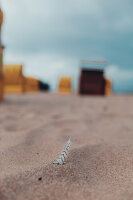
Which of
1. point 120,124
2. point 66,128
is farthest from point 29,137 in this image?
point 120,124

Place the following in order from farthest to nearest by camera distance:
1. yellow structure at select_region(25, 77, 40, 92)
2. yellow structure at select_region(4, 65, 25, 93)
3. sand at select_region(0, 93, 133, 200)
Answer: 1. yellow structure at select_region(25, 77, 40, 92)
2. yellow structure at select_region(4, 65, 25, 93)
3. sand at select_region(0, 93, 133, 200)

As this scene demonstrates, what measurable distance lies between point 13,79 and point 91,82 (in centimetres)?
228

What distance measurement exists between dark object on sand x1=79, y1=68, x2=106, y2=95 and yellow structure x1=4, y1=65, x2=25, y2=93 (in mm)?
1792

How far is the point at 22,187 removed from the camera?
0.73m

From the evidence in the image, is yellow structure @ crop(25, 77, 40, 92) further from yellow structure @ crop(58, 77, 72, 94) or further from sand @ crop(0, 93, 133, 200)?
sand @ crop(0, 93, 133, 200)

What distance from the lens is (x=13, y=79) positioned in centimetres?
711

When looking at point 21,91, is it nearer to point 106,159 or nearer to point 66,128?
point 66,128

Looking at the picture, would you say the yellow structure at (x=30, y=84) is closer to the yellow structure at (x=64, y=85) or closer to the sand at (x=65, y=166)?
the yellow structure at (x=64, y=85)

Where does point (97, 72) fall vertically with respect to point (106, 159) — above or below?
above

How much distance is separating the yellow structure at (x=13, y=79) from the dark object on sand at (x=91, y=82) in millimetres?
1792

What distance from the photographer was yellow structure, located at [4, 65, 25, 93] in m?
7.05

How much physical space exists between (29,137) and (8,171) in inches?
19.9

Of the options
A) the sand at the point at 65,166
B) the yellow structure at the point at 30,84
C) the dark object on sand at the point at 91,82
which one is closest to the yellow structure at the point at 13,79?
the dark object on sand at the point at 91,82

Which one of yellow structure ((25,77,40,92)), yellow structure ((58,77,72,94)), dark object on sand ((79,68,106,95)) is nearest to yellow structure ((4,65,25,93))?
dark object on sand ((79,68,106,95))
